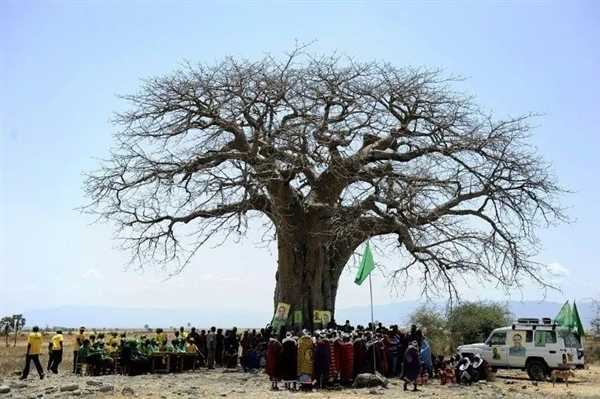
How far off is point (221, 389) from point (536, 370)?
1036 centimetres

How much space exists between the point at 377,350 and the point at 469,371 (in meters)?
2.46

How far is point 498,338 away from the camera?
23.1 meters

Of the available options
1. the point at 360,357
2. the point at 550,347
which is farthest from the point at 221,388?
the point at 550,347

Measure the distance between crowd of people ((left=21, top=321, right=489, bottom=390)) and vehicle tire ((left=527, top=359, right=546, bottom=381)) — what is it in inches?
110

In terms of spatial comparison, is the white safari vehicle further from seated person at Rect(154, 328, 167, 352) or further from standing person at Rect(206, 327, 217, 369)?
seated person at Rect(154, 328, 167, 352)

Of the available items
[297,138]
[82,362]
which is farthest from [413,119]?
[82,362]

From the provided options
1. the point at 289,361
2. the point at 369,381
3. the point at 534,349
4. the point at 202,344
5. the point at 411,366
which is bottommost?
the point at 369,381

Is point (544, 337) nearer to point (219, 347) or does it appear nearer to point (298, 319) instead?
point (298, 319)

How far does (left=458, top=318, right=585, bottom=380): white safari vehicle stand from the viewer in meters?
21.6

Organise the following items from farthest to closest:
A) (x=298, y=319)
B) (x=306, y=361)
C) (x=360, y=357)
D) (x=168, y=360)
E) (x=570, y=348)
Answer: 1. (x=298, y=319)
2. (x=570, y=348)
3. (x=168, y=360)
4. (x=360, y=357)
5. (x=306, y=361)

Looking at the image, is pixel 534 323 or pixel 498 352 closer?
pixel 534 323

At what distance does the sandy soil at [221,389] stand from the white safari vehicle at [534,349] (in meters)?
1.21

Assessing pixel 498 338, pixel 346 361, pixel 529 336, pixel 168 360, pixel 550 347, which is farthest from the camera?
pixel 498 338

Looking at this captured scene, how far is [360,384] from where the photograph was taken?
17.2 m
